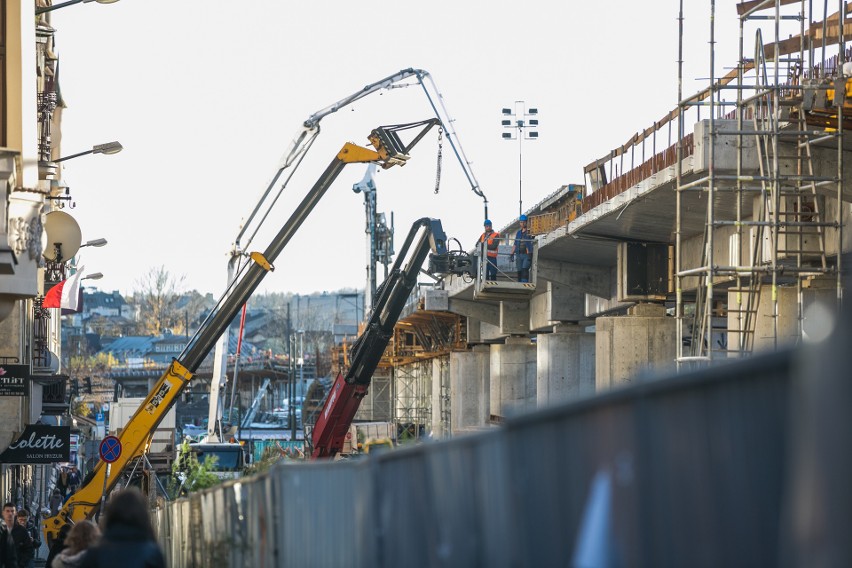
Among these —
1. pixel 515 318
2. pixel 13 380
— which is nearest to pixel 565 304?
pixel 515 318

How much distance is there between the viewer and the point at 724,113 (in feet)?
80.4

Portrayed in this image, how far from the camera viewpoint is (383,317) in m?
34.8

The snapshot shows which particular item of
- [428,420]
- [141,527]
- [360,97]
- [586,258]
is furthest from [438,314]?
[141,527]

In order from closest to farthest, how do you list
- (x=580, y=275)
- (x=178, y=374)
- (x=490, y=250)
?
(x=178, y=374)
(x=490, y=250)
(x=580, y=275)

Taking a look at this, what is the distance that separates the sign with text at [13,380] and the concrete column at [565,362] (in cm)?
2265

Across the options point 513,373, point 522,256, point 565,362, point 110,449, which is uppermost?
point 522,256

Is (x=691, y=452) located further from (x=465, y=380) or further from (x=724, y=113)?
(x=465, y=380)

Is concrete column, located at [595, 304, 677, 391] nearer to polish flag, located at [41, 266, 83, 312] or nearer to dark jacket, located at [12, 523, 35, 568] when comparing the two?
polish flag, located at [41, 266, 83, 312]

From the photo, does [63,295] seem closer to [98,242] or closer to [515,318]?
[98,242]

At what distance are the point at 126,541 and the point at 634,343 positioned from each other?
29945 mm

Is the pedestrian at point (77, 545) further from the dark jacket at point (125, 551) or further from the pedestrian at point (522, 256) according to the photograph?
the pedestrian at point (522, 256)

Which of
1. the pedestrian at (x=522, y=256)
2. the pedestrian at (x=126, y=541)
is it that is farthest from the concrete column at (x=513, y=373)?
the pedestrian at (x=126, y=541)

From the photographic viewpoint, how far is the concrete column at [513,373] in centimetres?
6144

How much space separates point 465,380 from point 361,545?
64.3 m
